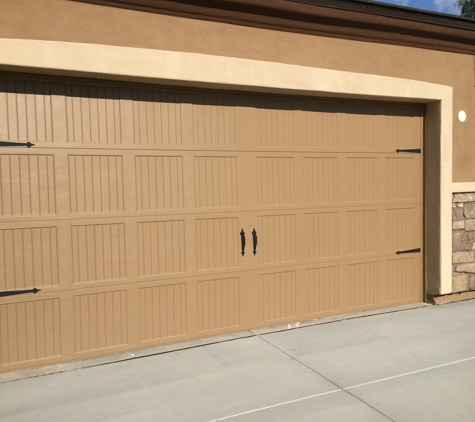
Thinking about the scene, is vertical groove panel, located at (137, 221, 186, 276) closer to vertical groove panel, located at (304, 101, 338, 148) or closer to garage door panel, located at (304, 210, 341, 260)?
garage door panel, located at (304, 210, 341, 260)

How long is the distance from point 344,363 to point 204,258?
6.06 ft

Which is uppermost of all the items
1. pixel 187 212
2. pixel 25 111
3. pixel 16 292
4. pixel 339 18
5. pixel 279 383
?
pixel 339 18

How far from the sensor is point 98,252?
551cm

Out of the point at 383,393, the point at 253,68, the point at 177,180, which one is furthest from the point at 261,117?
the point at 383,393

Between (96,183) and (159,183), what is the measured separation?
2.16 feet

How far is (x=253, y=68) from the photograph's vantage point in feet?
19.7

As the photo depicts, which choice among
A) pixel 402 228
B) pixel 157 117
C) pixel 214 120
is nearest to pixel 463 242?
pixel 402 228

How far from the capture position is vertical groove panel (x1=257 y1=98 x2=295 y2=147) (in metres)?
6.34

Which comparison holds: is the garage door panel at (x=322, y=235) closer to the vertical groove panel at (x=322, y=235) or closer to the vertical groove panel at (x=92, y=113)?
the vertical groove panel at (x=322, y=235)

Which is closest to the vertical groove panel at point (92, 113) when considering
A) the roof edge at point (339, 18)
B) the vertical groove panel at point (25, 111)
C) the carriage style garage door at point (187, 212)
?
the carriage style garage door at point (187, 212)

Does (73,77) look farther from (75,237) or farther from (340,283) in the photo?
(340,283)

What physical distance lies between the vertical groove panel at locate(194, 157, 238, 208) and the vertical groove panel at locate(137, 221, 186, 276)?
0.39 m

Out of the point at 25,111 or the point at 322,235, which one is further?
the point at 322,235

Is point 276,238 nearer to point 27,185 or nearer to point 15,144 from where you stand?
point 27,185
